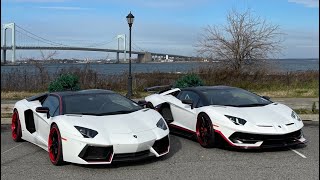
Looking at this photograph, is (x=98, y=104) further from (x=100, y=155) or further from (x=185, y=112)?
(x=185, y=112)

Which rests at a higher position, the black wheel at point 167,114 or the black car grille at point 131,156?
the black wheel at point 167,114

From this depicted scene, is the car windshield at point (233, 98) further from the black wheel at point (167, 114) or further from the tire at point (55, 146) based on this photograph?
the tire at point (55, 146)

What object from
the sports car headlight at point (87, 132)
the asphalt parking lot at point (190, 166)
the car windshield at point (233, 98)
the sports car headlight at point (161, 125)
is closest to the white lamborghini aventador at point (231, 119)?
the car windshield at point (233, 98)

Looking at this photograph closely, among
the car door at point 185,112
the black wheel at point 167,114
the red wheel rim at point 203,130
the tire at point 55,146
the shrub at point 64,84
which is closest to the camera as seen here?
the tire at point 55,146

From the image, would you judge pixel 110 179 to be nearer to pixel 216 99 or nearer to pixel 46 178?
pixel 46 178

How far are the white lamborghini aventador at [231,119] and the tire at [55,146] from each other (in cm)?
267

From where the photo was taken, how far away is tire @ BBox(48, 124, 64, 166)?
251 inches

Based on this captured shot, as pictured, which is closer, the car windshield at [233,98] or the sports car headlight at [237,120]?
the sports car headlight at [237,120]

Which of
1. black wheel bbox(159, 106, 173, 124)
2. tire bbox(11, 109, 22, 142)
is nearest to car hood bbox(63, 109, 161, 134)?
black wheel bbox(159, 106, 173, 124)

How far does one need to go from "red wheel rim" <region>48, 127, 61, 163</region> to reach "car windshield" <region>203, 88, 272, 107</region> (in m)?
3.08

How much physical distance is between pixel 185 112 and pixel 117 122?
2244 mm

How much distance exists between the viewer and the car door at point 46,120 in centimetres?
716

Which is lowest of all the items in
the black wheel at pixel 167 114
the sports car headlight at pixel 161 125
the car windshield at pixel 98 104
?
the black wheel at pixel 167 114

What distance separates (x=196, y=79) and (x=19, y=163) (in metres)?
9.23
